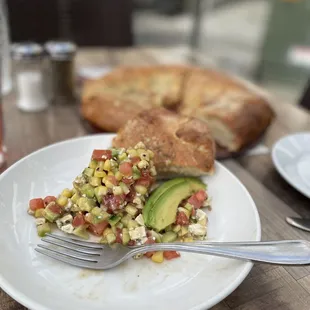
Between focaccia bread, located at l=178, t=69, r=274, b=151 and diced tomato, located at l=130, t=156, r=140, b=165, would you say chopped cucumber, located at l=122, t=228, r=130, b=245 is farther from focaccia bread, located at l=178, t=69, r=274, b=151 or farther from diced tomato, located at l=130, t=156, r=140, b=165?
focaccia bread, located at l=178, t=69, r=274, b=151

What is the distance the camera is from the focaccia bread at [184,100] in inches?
58.2

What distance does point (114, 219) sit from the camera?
2.90 ft

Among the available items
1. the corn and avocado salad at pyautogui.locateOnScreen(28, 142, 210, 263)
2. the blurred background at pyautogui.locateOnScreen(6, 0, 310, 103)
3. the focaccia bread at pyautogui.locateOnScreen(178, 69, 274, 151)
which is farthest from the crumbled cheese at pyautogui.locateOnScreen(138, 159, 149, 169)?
the blurred background at pyautogui.locateOnScreen(6, 0, 310, 103)

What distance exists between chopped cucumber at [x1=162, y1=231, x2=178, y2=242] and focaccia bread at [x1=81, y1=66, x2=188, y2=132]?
0.66m

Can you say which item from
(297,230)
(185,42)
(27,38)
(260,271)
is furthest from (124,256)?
(185,42)

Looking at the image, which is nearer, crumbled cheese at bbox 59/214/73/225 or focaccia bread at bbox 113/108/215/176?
crumbled cheese at bbox 59/214/73/225

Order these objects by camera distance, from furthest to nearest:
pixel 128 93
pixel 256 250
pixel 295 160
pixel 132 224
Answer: pixel 128 93 → pixel 295 160 → pixel 132 224 → pixel 256 250

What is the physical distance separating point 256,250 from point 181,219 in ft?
0.69

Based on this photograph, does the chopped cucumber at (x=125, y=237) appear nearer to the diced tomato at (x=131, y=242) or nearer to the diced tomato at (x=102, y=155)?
the diced tomato at (x=131, y=242)

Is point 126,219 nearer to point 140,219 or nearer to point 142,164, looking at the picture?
point 140,219

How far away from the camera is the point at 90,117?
4.98ft

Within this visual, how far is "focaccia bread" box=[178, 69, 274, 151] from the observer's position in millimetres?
1459

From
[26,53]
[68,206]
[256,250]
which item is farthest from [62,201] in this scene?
[26,53]

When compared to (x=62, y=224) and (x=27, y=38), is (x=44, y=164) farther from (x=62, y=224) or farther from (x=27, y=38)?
(x=27, y=38)
